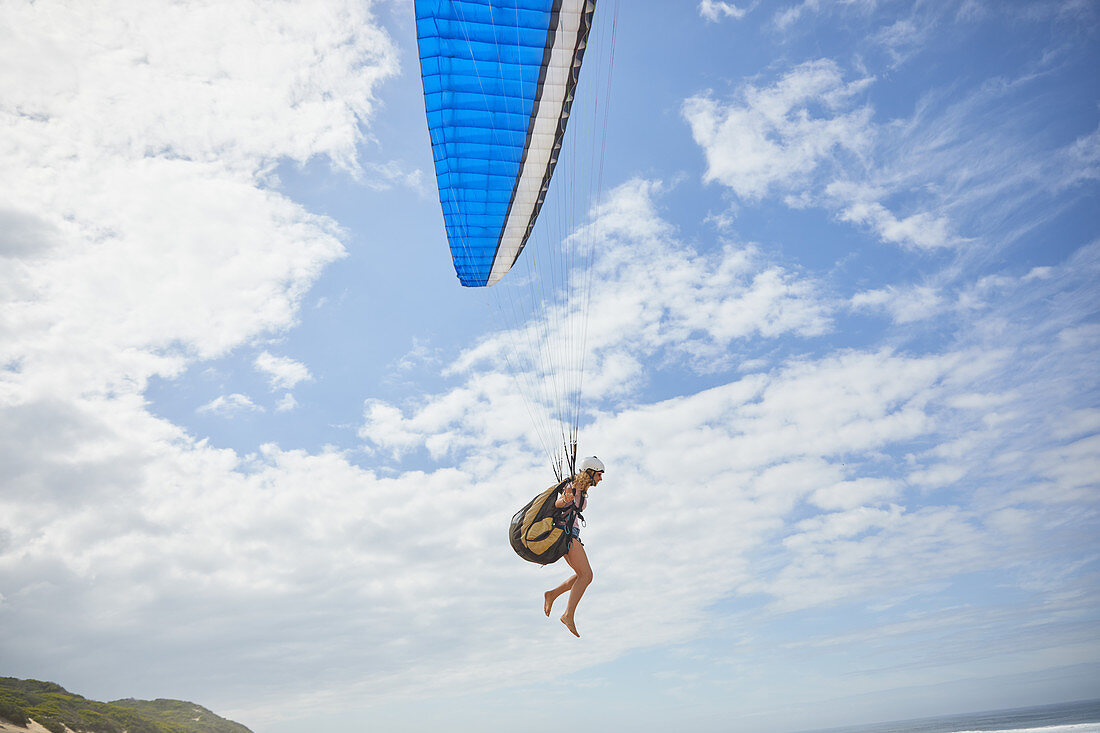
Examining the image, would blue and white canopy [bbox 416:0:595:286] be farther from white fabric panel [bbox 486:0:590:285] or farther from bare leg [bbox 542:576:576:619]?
bare leg [bbox 542:576:576:619]

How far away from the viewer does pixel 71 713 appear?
744 inches

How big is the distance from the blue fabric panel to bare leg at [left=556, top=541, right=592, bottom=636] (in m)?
4.87

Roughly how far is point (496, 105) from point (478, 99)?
0.80 feet

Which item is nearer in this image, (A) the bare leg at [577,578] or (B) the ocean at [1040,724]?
(A) the bare leg at [577,578]

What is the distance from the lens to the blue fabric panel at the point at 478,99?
7605 millimetres

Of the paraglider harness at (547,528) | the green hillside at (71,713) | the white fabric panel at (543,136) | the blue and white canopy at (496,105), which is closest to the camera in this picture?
the paraglider harness at (547,528)

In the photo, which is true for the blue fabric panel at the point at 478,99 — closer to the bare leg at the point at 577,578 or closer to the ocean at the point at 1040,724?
the bare leg at the point at 577,578

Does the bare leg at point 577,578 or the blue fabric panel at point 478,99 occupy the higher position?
the blue fabric panel at point 478,99

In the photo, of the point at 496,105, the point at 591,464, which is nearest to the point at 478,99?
the point at 496,105

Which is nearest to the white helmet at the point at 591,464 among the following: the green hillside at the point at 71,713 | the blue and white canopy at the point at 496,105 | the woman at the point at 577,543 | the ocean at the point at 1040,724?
the woman at the point at 577,543

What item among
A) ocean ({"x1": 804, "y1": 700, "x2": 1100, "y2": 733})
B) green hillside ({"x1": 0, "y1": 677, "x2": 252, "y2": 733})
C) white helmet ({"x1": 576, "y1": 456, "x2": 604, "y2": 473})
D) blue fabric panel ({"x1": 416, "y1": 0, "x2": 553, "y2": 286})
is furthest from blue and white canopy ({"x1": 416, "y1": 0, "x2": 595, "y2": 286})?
ocean ({"x1": 804, "y1": 700, "x2": 1100, "y2": 733})

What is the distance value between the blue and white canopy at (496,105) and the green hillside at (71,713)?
1621 centimetres

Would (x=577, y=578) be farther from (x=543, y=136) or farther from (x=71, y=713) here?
(x=71, y=713)

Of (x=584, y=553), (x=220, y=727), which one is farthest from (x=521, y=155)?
(x=220, y=727)
